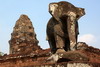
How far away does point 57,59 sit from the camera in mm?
6227

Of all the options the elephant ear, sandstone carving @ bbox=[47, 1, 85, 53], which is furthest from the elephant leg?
the elephant ear

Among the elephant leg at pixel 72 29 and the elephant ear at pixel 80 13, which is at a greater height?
the elephant ear at pixel 80 13

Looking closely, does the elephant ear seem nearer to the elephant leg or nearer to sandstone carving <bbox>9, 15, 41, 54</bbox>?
the elephant leg

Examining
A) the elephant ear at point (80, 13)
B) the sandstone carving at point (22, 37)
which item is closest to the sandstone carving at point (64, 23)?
the elephant ear at point (80, 13)

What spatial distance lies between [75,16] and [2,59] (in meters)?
13.0

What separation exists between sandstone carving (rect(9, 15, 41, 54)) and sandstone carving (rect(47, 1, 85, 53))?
52.4ft

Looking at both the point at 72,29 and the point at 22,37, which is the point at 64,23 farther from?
the point at 22,37

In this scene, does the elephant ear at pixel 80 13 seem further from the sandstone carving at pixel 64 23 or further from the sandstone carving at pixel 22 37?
the sandstone carving at pixel 22 37

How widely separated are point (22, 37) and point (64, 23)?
1696 cm

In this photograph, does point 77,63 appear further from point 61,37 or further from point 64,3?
point 64,3

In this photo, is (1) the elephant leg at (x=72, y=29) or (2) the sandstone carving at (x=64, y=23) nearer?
(1) the elephant leg at (x=72, y=29)

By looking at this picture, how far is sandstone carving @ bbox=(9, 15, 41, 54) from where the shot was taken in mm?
23234

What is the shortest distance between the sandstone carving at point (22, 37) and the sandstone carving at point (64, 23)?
15985 millimetres

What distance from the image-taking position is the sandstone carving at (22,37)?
23234mm
